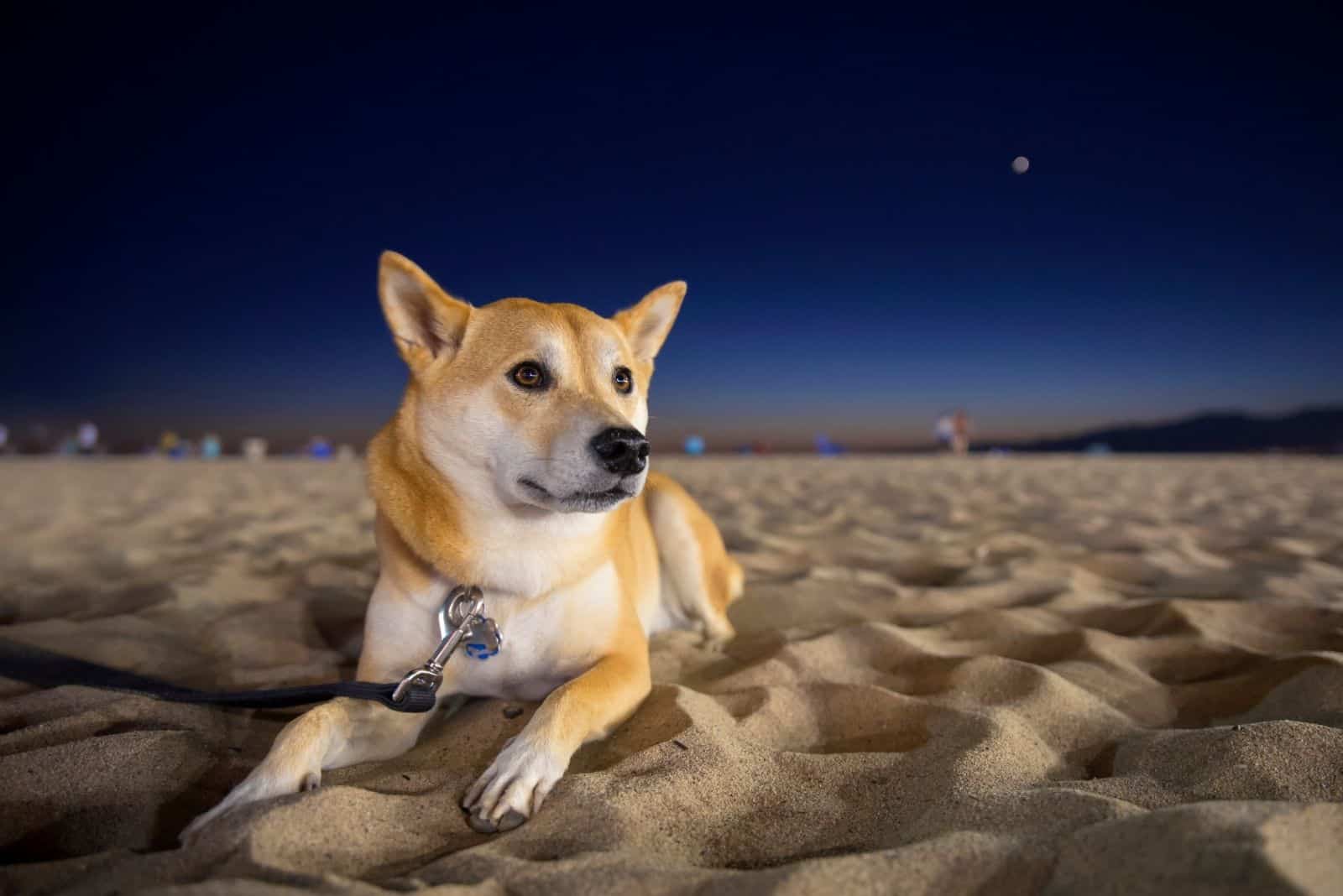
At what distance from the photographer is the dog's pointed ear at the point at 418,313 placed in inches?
88.8

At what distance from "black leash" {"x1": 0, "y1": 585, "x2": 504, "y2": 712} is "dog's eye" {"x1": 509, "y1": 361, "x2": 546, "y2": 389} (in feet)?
2.05

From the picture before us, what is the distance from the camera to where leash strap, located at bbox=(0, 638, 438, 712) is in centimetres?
188

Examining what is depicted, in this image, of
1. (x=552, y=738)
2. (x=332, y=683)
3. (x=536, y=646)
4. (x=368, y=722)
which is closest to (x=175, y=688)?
(x=332, y=683)

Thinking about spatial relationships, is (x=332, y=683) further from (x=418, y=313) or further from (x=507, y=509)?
(x=418, y=313)

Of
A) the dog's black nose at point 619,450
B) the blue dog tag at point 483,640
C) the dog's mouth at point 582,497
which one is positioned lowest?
the blue dog tag at point 483,640

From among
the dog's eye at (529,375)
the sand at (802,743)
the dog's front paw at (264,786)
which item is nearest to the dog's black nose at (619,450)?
the dog's eye at (529,375)

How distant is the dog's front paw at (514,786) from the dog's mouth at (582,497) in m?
0.62

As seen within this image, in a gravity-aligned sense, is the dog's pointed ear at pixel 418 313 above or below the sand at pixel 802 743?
above

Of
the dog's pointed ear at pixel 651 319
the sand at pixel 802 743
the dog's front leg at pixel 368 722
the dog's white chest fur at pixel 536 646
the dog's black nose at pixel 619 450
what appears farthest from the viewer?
the dog's pointed ear at pixel 651 319

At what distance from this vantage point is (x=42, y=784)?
164 centimetres

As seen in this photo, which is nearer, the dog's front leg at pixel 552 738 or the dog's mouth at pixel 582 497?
the dog's front leg at pixel 552 738

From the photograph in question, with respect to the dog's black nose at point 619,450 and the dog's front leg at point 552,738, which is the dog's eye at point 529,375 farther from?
the dog's front leg at point 552,738

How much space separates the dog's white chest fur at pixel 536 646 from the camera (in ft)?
7.09

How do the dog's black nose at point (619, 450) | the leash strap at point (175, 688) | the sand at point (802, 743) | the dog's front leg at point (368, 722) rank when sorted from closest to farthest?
the sand at point (802, 743) < the dog's front leg at point (368, 722) < the leash strap at point (175, 688) < the dog's black nose at point (619, 450)
